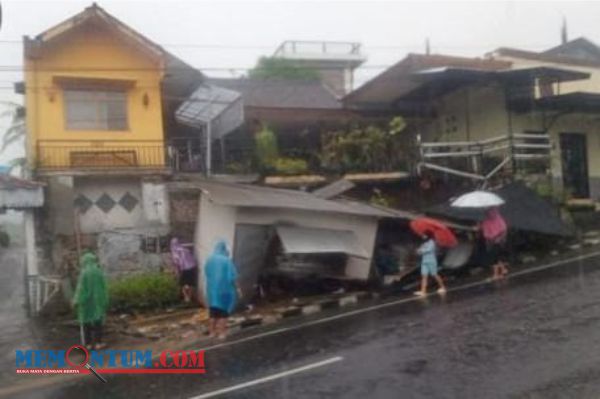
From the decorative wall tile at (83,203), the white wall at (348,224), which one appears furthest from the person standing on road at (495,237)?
the decorative wall tile at (83,203)

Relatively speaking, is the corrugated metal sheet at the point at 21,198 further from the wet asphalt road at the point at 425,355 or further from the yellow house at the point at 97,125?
the wet asphalt road at the point at 425,355

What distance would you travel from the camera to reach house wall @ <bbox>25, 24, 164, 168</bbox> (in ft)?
59.1

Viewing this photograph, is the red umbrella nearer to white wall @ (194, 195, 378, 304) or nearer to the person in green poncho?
white wall @ (194, 195, 378, 304)

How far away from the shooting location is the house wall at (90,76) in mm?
18016

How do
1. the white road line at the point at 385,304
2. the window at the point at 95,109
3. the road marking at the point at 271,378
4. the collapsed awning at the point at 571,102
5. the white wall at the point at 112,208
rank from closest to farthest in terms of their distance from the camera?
the road marking at the point at 271,378, the white road line at the point at 385,304, the white wall at the point at 112,208, the window at the point at 95,109, the collapsed awning at the point at 571,102

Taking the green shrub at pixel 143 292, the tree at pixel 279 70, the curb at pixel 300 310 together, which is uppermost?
the tree at pixel 279 70

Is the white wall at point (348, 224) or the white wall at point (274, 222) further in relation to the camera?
the white wall at point (348, 224)

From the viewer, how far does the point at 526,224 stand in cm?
1583

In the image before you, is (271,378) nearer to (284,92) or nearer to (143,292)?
(143,292)

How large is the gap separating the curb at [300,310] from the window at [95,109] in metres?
8.32

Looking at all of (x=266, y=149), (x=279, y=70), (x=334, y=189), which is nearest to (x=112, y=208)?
(x=266, y=149)

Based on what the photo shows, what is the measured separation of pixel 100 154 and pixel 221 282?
884 cm

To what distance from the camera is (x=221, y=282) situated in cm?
1116

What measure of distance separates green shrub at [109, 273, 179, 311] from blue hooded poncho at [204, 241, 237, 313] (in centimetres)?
436
